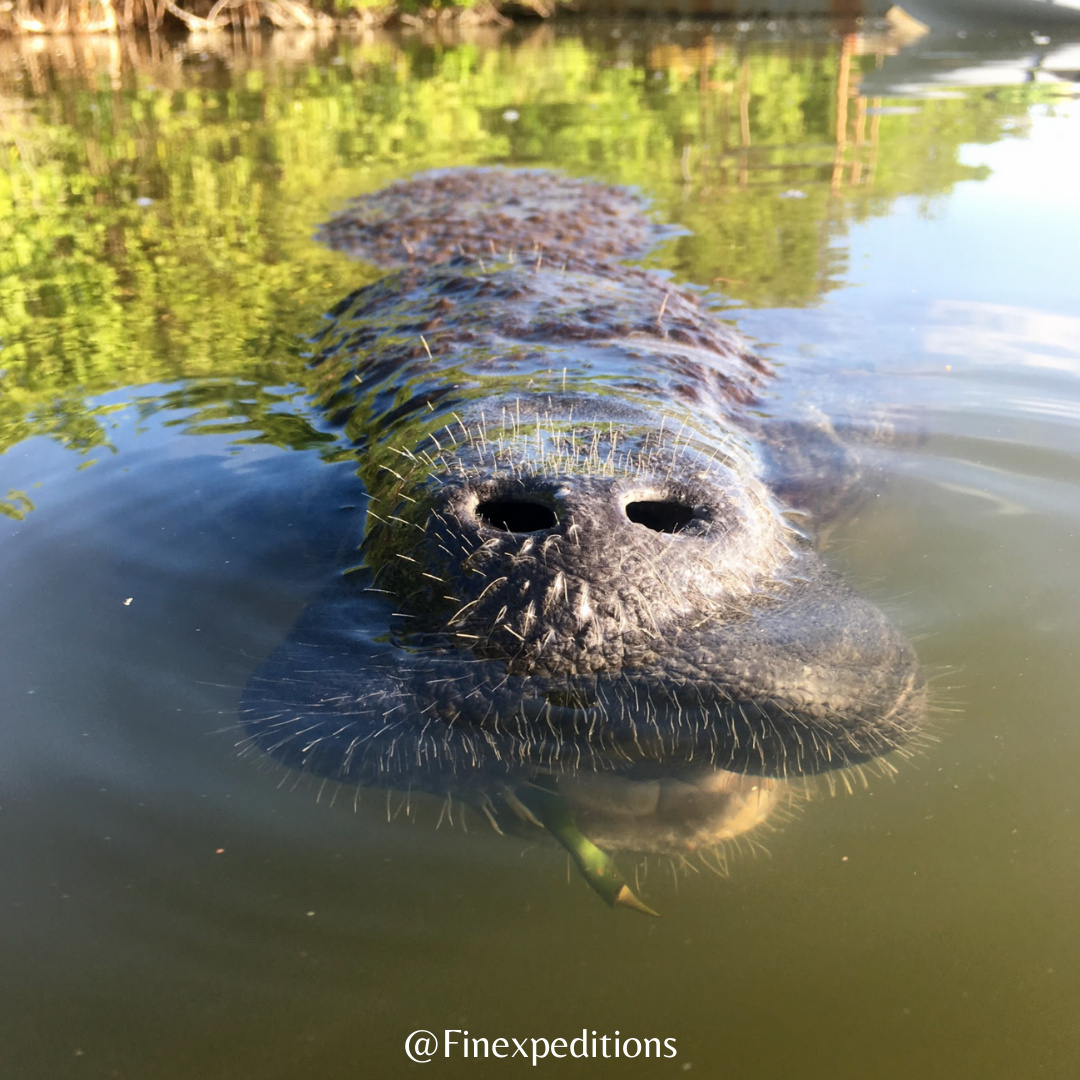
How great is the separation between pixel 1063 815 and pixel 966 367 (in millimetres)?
3466

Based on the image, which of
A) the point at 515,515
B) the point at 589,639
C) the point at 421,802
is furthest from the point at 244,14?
the point at 421,802

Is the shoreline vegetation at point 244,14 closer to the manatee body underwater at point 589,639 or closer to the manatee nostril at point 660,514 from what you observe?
the manatee body underwater at point 589,639

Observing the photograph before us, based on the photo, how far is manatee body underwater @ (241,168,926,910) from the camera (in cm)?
257

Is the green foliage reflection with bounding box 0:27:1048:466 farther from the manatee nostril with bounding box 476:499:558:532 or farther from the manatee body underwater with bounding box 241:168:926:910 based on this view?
the manatee nostril with bounding box 476:499:558:532

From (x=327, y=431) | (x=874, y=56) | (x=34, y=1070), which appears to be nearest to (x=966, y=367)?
(x=327, y=431)

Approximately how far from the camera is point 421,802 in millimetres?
2604

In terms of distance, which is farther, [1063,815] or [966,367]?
[966,367]

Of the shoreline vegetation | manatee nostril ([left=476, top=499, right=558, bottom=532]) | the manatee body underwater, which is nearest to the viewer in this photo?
the manatee body underwater

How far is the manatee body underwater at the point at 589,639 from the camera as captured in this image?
8.43 ft

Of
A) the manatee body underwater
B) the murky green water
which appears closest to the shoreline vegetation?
the murky green water

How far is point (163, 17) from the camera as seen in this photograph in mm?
28328

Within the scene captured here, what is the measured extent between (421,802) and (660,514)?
1.12 meters

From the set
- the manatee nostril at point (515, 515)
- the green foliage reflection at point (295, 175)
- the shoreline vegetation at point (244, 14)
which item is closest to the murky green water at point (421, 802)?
the green foliage reflection at point (295, 175)

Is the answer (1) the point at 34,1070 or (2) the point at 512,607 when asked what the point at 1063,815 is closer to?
(2) the point at 512,607
